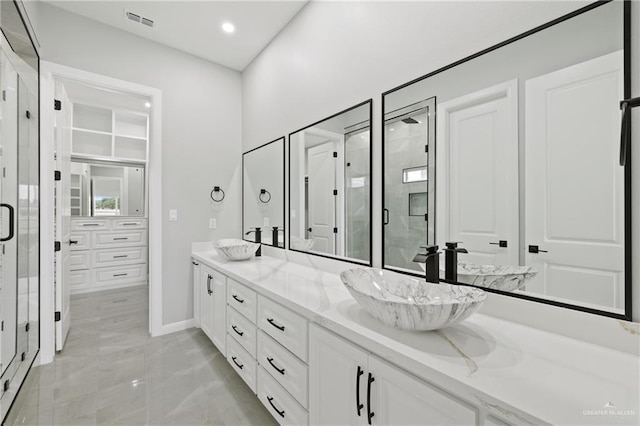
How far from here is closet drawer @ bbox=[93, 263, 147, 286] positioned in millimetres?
4355

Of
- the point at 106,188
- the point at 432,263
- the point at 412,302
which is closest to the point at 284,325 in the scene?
the point at 412,302

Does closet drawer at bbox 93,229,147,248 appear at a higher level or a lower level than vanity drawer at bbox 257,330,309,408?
higher

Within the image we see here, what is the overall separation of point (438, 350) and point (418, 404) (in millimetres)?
166

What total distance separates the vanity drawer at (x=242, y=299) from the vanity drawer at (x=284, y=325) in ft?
0.27

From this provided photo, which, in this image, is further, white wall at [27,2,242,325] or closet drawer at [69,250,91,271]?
closet drawer at [69,250,91,271]

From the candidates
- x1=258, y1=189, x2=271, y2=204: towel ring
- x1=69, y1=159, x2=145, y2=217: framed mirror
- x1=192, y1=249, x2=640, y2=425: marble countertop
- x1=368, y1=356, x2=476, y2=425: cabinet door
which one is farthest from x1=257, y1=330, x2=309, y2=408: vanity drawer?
x1=69, y1=159, x2=145, y2=217: framed mirror

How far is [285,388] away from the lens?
145 centimetres

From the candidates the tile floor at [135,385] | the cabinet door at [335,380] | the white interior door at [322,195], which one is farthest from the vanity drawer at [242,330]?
the white interior door at [322,195]

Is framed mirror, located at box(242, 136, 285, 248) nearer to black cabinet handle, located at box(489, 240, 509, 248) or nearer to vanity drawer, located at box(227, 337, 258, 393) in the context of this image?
vanity drawer, located at box(227, 337, 258, 393)

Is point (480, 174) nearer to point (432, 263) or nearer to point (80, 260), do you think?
point (432, 263)

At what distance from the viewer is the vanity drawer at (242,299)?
176cm

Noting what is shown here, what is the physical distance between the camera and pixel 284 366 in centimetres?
146

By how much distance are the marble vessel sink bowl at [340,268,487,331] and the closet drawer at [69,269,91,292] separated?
4.67 m

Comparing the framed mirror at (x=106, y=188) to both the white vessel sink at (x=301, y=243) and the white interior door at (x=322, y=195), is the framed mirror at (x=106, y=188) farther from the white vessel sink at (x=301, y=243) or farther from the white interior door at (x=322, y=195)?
the white interior door at (x=322, y=195)
